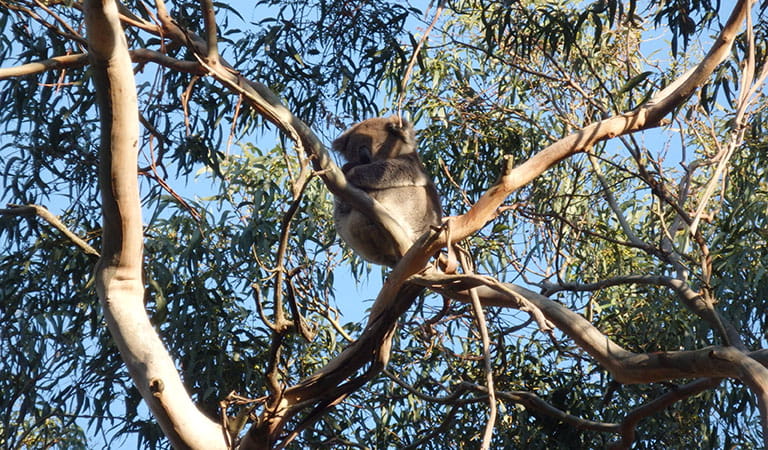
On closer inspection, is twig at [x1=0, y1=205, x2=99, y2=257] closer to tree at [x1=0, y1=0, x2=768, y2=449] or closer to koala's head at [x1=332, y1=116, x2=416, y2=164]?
tree at [x1=0, y1=0, x2=768, y2=449]

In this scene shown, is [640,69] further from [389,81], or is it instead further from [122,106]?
[122,106]

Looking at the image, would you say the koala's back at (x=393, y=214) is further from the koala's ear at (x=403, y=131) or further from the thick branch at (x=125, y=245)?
the thick branch at (x=125, y=245)

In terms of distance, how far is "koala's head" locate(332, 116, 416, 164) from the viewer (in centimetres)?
470

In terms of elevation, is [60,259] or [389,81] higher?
[389,81]

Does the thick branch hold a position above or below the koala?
below

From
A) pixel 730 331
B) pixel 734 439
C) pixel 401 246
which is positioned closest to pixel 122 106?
pixel 401 246

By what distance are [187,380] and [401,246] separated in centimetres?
117

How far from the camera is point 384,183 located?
4.43 metres

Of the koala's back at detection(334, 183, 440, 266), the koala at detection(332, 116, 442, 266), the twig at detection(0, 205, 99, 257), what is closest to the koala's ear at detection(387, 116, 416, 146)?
the koala at detection(332, 116, 442, 266)

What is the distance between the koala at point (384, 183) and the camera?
4.23 m

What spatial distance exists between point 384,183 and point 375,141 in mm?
451

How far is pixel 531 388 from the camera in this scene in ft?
15.1

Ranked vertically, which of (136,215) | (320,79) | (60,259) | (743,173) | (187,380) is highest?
(743,173)

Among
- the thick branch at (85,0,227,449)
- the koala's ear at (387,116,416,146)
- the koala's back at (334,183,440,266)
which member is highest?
the koala's ear at (387,116,416,146)
